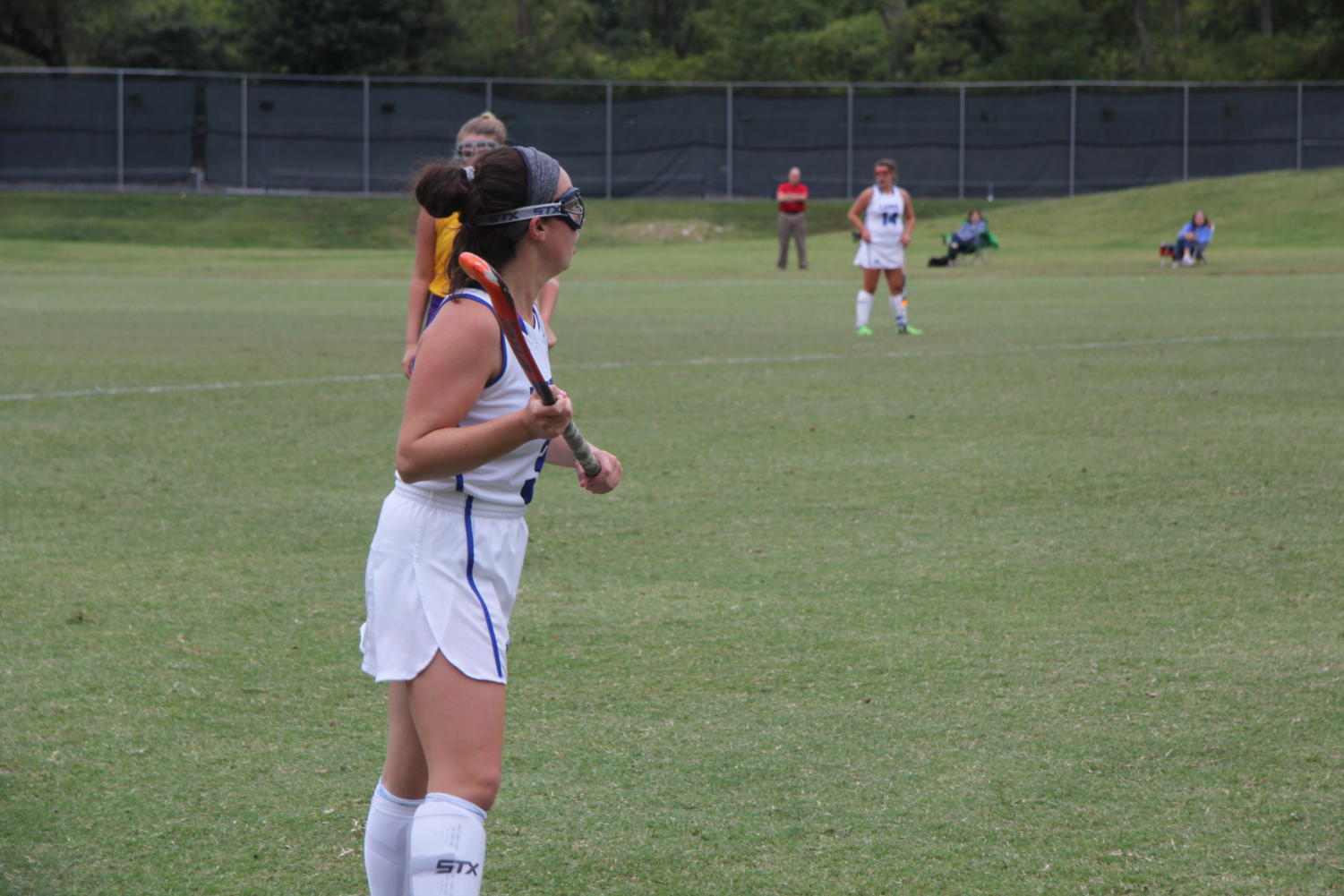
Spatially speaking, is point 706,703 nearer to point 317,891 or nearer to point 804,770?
point 804,770

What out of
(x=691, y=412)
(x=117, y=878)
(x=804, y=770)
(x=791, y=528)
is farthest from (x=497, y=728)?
(x=691, y=412)

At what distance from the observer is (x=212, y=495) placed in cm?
817

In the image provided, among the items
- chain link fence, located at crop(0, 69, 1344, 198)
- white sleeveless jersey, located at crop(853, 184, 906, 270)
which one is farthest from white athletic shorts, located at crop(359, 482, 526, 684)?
chain link fence, located at crop(0, 69, 1344, 198)

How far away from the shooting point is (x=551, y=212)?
3.14 meters

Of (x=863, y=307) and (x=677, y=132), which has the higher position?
(x=677, y=132)

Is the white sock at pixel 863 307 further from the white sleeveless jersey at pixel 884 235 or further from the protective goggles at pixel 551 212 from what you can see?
the protective goggles at pixel 551 212

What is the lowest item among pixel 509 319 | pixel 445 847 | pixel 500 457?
pixel 445 847

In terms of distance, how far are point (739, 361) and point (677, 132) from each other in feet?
118

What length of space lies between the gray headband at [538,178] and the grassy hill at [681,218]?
3930 cm

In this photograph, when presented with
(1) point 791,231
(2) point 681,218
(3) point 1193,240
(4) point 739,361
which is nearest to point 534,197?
(4) point 739,361

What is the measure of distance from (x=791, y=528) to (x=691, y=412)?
397 cm

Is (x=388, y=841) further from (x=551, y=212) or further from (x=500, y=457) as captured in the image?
(x=551, y=212)

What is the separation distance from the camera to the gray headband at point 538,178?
122 inches

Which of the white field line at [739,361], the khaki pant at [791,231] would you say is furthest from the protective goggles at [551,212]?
the khaki pant at [791,231]
